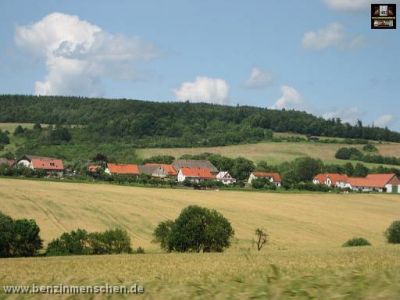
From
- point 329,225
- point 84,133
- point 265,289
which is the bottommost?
point 329,225

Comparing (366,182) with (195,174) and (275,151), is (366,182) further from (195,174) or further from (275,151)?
(195,174)

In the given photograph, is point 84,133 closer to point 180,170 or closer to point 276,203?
point 180,170

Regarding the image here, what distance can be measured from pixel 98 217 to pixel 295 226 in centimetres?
2213

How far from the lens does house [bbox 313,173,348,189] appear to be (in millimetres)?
128875

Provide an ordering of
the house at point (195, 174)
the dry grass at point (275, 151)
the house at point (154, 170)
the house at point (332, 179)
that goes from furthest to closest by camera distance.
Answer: the dry grass at point (275, 151), the house at point (195, 174), the house at point (154, 170), the house at point (332, 179)

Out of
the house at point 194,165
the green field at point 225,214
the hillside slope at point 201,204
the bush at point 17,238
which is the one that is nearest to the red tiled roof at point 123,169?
the house at point 194,165

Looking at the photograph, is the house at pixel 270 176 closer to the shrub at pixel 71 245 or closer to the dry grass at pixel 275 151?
the dry grass at pixel 275 151

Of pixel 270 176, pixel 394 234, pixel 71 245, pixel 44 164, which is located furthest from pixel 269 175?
pixel 71 245

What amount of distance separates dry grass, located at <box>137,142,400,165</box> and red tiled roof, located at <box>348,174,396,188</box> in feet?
58.9

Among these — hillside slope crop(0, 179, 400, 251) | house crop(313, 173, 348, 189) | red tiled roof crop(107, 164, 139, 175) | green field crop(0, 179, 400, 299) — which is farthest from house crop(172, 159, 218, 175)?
hillside slope crop(0, 179, 400, 251)

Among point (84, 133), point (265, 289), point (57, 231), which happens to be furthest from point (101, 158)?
point (265, 289)

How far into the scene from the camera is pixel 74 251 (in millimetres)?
43344

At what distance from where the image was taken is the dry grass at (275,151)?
152 meters

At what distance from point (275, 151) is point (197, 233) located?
114 metres
